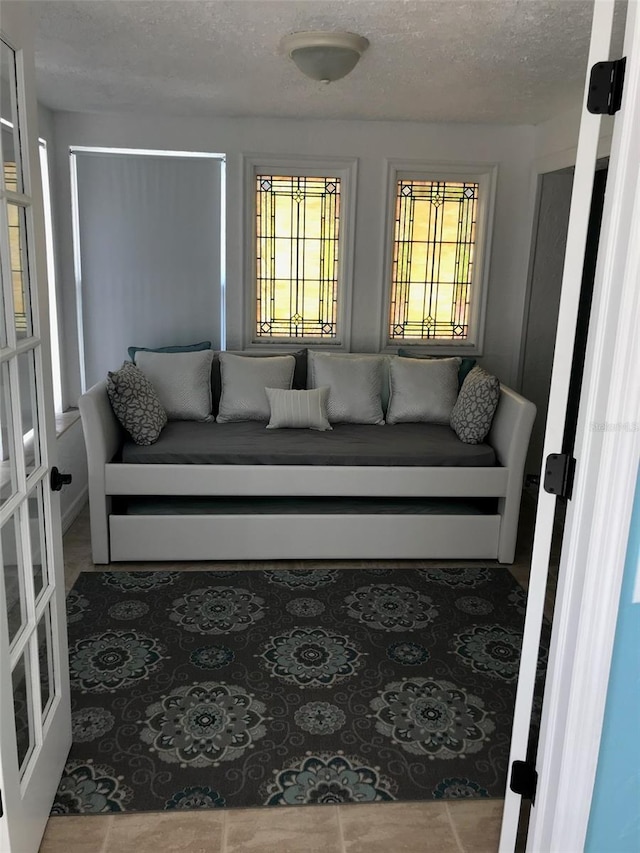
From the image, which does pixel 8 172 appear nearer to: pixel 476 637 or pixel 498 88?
pixel 476 637

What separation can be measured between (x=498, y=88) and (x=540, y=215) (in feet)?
3.91

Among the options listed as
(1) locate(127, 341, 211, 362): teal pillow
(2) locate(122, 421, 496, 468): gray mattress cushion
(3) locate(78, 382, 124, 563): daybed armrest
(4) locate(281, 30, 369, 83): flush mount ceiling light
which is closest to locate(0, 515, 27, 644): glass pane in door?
(3) locate(78, 382, 124, 563): daybed armrest

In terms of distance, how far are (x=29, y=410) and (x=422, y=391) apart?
2776 millimetres

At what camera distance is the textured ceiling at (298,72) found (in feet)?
8.36

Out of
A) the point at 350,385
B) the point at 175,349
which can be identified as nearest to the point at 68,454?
the point at 175,349

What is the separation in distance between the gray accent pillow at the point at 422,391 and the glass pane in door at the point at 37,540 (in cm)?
263

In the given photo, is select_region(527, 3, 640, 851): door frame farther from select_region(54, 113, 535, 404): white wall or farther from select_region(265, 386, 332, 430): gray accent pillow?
select_region(54, 113, 535, 404): white wall

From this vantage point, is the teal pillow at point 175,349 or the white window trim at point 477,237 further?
the white window trim at point 477,237

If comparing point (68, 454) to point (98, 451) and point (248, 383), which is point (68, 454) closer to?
point (98, 451)

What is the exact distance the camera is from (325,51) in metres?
2.85

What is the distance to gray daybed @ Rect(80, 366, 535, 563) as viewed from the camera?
3.59m

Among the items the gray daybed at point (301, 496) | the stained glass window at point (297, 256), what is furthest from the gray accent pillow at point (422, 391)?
the stained glass window at point (297, 256)

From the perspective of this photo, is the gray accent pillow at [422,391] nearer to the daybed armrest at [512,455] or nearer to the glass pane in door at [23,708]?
the daybed armrest at [512,455]

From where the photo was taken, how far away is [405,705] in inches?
101
